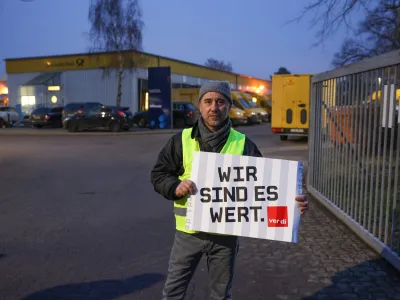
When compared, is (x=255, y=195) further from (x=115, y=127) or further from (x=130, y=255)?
(x=115, y=127)

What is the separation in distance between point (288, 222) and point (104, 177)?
874 cm

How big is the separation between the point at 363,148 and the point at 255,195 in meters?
3.36

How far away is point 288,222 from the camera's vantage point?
292 cm

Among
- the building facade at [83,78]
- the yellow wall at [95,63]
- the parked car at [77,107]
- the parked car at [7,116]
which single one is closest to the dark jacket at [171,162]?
the parked car at [77,107]

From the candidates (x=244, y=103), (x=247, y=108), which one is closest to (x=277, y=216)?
(x=247, y=108)

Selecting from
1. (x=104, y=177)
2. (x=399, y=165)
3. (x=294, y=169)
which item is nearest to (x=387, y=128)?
(x=399, y=165)

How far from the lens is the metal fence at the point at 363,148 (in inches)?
192

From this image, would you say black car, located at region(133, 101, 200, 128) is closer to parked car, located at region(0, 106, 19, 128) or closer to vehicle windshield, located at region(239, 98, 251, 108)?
vehicle windshield, located at region(239, 98, 251, 108)

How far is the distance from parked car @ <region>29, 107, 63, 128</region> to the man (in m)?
32.4

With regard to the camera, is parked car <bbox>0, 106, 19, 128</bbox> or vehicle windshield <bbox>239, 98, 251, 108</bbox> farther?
parked car <bbox>0, 106, 19, 128</bbox>

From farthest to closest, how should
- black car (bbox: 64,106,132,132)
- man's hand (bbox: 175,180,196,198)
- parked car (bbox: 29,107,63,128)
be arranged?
parked car (bbox: 29,107,63,128) → black car (bbox: 64,106,132,132) → man's hand (bbox: 175,180,196,198)

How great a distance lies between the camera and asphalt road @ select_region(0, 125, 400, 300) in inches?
169

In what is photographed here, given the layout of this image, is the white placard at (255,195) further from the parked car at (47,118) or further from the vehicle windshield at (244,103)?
the vehicle windshield at (244,103)

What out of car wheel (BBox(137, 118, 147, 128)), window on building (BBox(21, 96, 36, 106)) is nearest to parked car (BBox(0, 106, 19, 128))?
window on building (BBox(21, 96, 36, 106))
